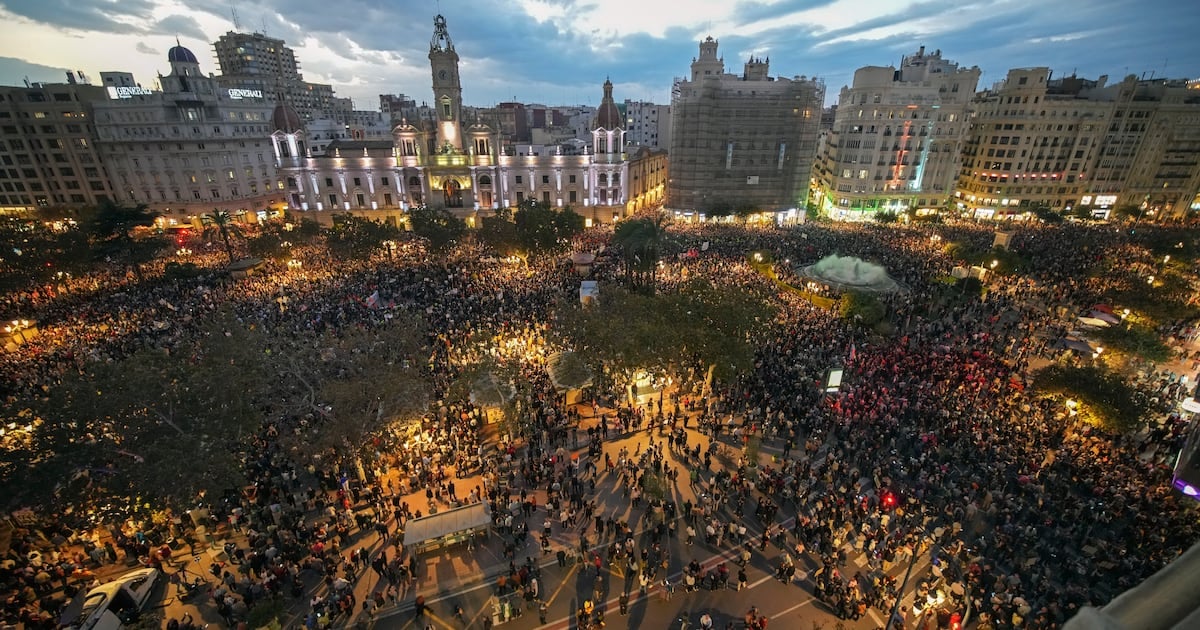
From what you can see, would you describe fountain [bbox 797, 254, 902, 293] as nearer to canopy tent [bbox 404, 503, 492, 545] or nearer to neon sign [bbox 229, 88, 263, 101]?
canopy tent [bbox 404, 503, 492, 545]

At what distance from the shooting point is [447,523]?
59.3ft

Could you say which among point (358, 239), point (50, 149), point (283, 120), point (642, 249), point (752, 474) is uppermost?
point (283, 120)

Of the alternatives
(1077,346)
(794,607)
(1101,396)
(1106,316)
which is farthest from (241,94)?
(1106,316)

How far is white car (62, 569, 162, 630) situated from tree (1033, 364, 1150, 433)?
3677 centimetres

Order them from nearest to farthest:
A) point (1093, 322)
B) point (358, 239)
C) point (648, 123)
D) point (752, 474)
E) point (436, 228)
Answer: point (752, 474) → point (1093, 322) → point (358, 239) → point (436, 228) → point (648, 123)

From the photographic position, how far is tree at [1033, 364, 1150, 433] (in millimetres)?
21750

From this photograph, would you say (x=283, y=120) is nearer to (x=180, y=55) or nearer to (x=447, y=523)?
(x=180, y=55)

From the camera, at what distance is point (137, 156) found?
68.9m

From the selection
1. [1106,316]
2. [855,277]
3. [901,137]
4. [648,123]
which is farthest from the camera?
[648,123]

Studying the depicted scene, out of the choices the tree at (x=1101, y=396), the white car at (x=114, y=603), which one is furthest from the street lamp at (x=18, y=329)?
the tree at (x=1101, y=396)

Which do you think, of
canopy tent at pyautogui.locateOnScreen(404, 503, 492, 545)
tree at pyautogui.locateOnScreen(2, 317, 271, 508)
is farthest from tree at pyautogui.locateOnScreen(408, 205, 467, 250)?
canopy tent at pyautogui.locateOnScreen(404, 503, 492, 545)

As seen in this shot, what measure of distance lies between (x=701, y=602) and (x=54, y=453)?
→ 21.9 metres

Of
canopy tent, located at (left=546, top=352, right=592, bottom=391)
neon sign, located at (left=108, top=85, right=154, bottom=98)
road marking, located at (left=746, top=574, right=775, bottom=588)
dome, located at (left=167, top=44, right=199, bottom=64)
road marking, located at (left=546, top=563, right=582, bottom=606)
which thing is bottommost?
road marking, located at (left=546, top=563, right=582, bottom=606)

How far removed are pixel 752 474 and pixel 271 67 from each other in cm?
17544
